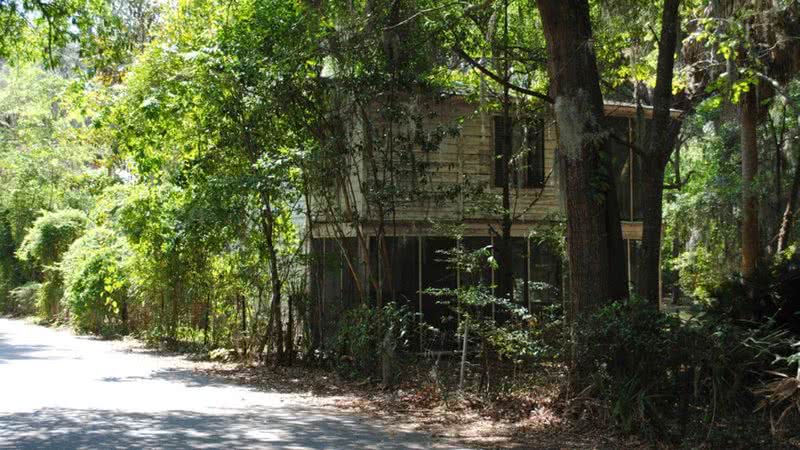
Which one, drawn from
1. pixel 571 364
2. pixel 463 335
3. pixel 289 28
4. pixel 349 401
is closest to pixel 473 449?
pixel 571 364

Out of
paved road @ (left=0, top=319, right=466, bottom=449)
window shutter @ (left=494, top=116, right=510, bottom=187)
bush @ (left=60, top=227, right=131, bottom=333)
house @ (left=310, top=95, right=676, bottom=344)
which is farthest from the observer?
bush @ (left=60, top=227, right=131, bottom=333)

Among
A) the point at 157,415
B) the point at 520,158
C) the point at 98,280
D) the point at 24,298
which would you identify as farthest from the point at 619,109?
the point at 24,298

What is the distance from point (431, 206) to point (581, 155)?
848 centimetres

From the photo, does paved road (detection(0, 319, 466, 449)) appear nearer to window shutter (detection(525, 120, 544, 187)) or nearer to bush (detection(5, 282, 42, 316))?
window shutter (detection(525, 120, 544, 187))

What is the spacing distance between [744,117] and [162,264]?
14143 millimetres

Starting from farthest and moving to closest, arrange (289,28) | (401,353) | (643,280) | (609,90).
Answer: (609,90)
(289,28)
(401,353)
(643,280)

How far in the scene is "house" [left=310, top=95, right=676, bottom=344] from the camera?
52.7 feet

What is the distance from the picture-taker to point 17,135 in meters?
44.0

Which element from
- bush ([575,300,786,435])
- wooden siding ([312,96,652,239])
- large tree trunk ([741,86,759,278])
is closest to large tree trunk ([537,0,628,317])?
bush ([575,300,786,435])

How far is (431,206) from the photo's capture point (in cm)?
1927

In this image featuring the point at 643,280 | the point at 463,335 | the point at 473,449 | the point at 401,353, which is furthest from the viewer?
the point at 401,353

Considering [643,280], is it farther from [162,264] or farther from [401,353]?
[162,264]

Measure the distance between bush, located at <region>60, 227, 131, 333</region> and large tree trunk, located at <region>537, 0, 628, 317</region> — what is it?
14941 mm

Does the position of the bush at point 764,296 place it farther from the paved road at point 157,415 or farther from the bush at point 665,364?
the paved road at point 157,415
